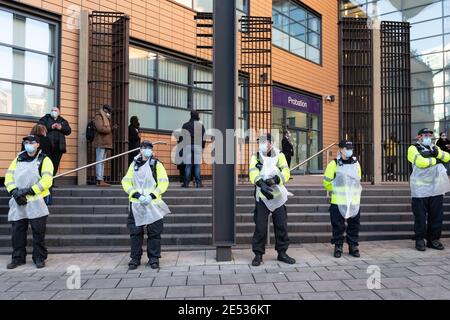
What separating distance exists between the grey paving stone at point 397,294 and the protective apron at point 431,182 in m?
2.78

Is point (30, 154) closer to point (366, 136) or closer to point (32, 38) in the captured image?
point (32, 38)

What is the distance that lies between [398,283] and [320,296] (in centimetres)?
115

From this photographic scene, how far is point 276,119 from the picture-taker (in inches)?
658

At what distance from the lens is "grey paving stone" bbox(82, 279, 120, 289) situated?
4.91 metres

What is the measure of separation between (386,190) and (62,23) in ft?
28.8

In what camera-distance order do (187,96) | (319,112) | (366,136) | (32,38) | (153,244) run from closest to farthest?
(153,244), (32,38), (366,136), (187,96), (319,112)

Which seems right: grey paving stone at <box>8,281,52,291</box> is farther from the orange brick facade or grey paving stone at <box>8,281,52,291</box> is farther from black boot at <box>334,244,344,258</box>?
the orange brick facade

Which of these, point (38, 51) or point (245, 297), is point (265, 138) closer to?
point (245, 297)

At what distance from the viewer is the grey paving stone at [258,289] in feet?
15.3

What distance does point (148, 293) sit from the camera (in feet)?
15.3

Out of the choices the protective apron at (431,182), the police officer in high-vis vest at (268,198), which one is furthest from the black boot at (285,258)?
the protective apron at (431,182)

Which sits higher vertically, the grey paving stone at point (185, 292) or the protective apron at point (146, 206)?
the protective apron at point (146, 206)

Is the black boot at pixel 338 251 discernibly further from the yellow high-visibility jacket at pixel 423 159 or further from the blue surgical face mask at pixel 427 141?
the blue surgical face mask at pixel 427 141
